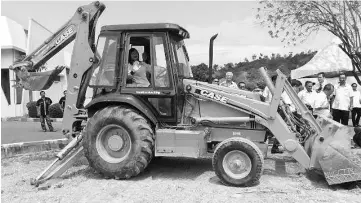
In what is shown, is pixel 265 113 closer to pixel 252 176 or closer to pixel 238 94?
pixel 238 94

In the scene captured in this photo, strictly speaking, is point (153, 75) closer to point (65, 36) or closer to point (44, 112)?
point (65, 36)

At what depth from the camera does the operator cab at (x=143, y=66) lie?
609cm

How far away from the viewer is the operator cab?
6086mm

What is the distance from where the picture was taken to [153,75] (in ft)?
20.0

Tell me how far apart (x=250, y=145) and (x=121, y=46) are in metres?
2.60

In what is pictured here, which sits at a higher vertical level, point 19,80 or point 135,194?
point 19,80

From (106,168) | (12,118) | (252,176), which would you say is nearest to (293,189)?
(252,176)

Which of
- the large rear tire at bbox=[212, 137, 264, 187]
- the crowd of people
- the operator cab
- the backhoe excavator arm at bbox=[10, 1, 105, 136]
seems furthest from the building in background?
the large rear tire at bbox=[212, 137, 264, 187]

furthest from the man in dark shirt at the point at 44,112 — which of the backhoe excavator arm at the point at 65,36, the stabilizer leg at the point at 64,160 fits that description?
the stabilizer leg at the point at 64,160

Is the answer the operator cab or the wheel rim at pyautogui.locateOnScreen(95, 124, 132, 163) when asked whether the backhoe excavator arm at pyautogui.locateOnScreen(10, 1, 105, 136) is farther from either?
the wheel rim at pyautogui.locateOnScreen(95, 124, 132, 163)

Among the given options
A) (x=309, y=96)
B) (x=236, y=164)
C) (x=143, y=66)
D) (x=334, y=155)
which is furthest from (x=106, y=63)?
(x=309, y=96)

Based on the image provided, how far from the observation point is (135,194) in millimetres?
5227

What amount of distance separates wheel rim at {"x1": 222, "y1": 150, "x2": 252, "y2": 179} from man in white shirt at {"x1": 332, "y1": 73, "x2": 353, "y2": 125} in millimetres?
5620

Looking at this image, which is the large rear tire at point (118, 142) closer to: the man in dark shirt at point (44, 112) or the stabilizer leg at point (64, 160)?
the stabilizer leg at point (64, 160)
